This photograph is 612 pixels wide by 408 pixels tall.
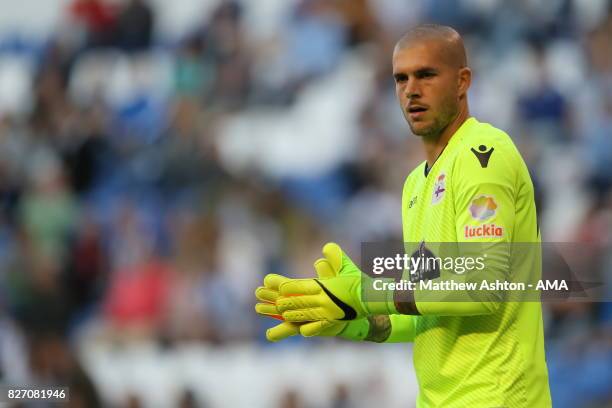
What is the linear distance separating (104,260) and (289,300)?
708 cm

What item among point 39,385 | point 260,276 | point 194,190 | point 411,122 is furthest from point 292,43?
point 411,122

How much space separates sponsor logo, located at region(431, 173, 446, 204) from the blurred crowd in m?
4.73

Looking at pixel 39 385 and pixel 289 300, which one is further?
pixel 39 385

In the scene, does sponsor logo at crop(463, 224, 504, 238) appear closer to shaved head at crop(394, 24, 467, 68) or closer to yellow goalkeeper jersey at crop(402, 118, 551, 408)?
yellow goalkeeper jersey at crop(402, 118, 551, 408)

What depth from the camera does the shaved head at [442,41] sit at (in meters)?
3.91

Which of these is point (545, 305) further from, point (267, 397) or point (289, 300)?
point (289, 300)

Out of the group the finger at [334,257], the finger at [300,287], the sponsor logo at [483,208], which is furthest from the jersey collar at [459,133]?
the finger at [300,287]

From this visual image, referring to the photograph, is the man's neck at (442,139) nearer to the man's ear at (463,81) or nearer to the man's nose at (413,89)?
the man's ear at (463,81)

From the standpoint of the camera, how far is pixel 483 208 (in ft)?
11.5

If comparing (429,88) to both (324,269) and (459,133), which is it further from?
(324,269)

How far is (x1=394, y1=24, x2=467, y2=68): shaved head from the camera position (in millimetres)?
3908

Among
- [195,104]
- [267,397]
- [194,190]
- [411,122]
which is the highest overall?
[195,104]

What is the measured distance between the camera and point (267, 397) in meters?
9.30

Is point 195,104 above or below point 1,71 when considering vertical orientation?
below
